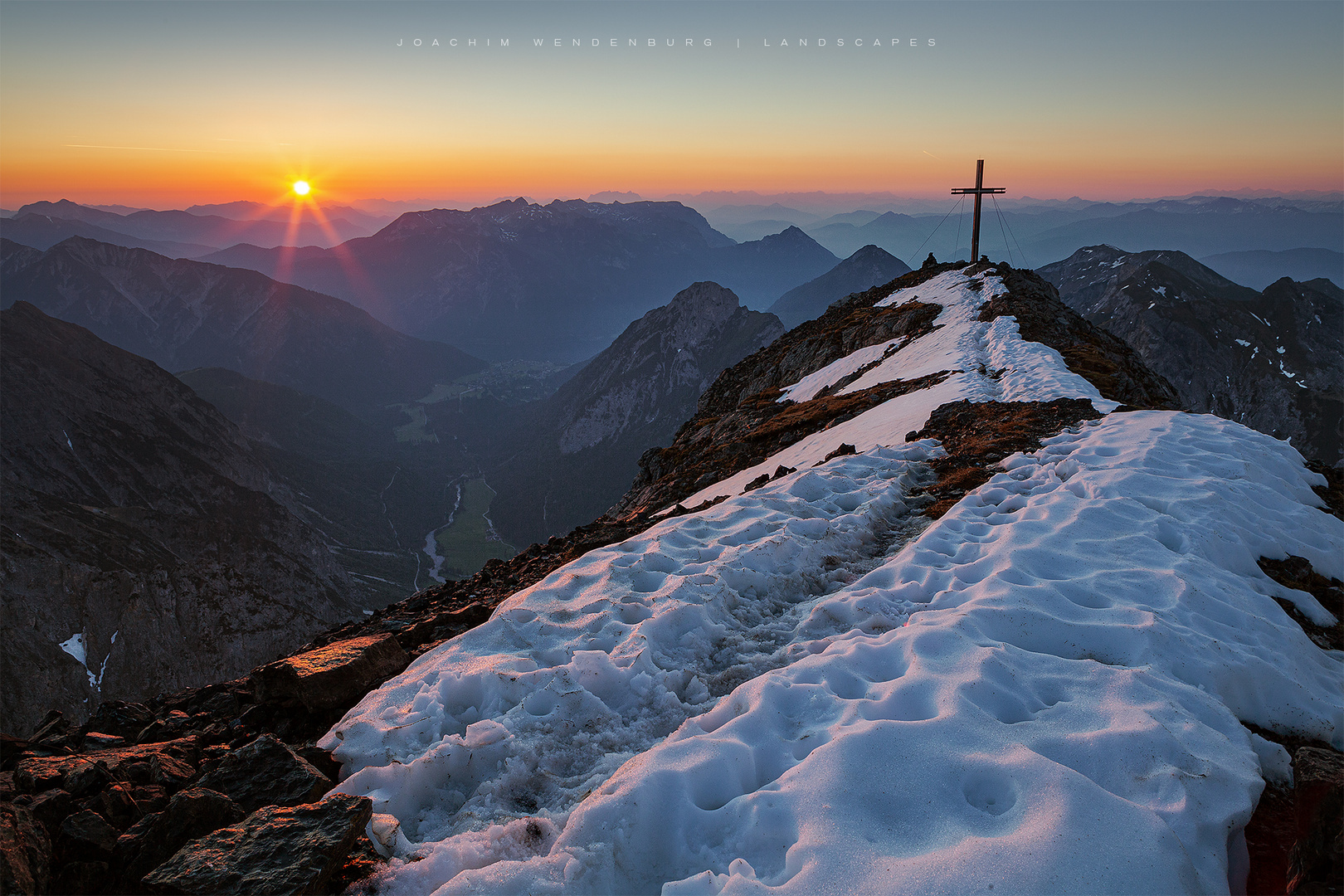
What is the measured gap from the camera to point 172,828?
5.09 m

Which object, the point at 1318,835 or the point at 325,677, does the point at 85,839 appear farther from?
the point at 1318,835

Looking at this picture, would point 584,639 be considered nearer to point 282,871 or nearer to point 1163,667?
point 282,871

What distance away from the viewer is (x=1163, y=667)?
246 inches

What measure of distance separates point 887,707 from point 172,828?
606 centimetres

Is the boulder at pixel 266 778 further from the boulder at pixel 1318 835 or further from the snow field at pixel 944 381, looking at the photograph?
the snow field at pixel 944 381

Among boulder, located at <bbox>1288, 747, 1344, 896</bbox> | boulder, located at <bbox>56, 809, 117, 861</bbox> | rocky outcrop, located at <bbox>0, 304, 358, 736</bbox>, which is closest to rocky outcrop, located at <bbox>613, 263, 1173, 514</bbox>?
boulder, located at <bbox>1288, 747, 1344, 896</bbox>

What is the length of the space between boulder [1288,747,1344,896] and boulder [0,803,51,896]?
855 centimetres

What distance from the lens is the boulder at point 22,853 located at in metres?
4.50

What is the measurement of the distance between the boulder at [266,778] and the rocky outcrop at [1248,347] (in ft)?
561

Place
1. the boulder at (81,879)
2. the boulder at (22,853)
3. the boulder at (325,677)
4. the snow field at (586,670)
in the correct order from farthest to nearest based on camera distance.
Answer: the boulder at (325,677) → the snow field at (586,670) → the boulder at (81,879) → the boulder at (22,853)

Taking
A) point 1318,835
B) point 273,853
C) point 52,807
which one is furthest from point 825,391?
point 52,807

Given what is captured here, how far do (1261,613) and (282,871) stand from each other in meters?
9.85

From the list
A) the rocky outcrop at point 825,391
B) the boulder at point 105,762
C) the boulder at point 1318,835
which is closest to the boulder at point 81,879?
the boulder at point 105,762

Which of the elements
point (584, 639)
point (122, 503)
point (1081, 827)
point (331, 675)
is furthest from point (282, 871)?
point (122, 503)
